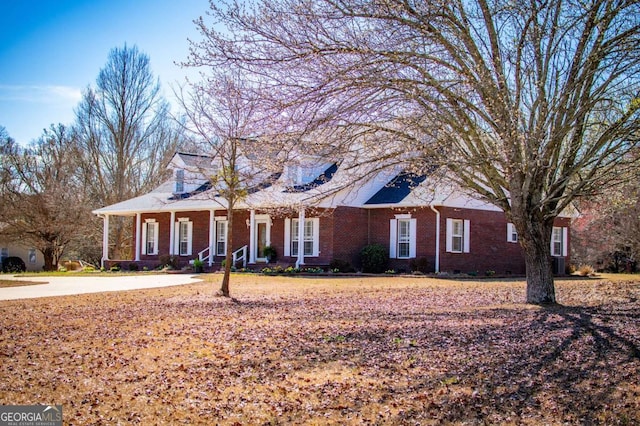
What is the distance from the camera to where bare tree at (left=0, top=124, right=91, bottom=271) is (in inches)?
1439

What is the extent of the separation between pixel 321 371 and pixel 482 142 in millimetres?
5964

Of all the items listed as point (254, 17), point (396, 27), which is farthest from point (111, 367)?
point (396, 27)

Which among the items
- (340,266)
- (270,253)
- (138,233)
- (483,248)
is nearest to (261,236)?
(270,253)

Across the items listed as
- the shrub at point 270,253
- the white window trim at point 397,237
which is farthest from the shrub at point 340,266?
the shrub at point 270,253

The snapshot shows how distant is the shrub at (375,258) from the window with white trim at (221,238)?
7.38 meters

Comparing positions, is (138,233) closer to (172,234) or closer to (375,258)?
(172,234)

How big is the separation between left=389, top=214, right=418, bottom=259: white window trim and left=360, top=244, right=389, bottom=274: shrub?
1.26ft

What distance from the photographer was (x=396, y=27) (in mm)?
11008

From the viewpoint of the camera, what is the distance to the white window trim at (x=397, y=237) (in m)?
26.2

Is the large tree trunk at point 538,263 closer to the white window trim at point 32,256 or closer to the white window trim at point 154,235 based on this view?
the white window trim at point 154,235

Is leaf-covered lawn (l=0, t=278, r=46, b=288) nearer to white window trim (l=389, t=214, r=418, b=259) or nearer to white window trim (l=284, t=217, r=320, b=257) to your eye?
white window trim (l=284, t=217, r=320, b=257)

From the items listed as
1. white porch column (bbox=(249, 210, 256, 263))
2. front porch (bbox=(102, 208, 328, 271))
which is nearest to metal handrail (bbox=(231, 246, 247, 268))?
front porch (bbox=(102, 208, 328, 271))

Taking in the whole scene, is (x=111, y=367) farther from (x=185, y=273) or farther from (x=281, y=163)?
(x=185, y=273)

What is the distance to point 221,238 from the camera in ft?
101
